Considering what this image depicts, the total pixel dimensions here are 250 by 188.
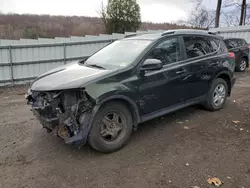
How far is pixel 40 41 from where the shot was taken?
33.5 ft

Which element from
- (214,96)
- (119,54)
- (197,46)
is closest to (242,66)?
(214,96)

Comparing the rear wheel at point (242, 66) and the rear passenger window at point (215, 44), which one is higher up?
the rear passenger window at point (215, 44)

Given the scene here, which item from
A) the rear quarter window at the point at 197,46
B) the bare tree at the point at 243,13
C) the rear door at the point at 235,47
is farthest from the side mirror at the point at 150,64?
the bare tree at the point at 243,13

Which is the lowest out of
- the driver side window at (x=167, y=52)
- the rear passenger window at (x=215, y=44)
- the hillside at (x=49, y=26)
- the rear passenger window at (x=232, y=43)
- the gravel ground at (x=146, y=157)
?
the gravel ground at (x=146, y=157)

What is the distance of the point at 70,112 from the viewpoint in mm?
3207

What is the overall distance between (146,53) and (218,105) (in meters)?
2.50

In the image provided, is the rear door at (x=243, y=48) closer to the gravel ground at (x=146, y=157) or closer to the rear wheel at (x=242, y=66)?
the rear wheel at (x=242, y=66)

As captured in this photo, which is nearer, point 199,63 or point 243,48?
point 199,63

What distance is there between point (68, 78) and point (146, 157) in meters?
1.66

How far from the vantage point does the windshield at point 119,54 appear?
386cm

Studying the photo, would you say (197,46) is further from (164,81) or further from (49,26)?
(49,26)

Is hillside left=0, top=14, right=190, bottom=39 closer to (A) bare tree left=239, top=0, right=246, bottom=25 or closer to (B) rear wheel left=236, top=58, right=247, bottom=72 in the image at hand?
(A) bare tree left=239, top=0, right=246, bottom=25

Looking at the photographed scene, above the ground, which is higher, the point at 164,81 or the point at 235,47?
the point at 235,47

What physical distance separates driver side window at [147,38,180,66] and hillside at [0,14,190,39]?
21966 mm
